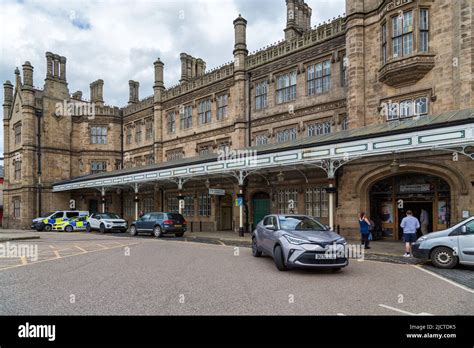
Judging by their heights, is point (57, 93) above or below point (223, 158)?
above

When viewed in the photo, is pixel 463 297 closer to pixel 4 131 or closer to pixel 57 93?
pixel 57 93

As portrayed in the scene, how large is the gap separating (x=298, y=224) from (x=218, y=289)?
395 centimetres

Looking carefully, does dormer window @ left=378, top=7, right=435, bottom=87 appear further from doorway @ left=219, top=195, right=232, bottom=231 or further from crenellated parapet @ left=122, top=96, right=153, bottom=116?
crenellated parapet @ left=122, top=96, right=153, bottom=116

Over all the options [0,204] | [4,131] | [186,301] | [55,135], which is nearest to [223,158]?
[186,301]

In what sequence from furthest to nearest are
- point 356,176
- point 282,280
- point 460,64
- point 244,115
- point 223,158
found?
point 244,115, point 223,158, point 356,176, point 460,64, point 282,280

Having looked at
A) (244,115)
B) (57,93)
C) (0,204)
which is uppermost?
(57,93)

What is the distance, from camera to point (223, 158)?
19.5 metres

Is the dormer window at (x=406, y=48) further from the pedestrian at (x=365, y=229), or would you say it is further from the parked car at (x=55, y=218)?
the parked car at (x=55, y=218)

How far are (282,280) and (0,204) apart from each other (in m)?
49.0

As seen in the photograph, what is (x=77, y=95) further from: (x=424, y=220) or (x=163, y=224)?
(x=424, y=220)

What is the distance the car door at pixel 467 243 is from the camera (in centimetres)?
934

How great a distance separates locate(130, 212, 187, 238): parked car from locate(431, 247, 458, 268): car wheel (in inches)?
552

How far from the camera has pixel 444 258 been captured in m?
9.83
